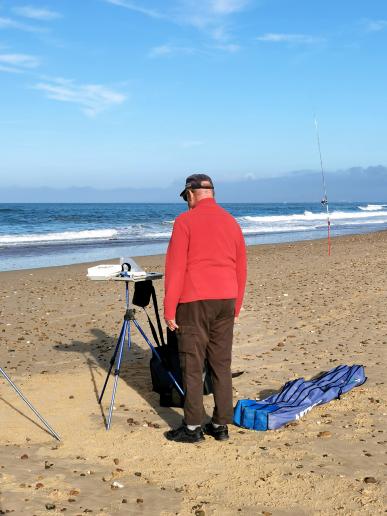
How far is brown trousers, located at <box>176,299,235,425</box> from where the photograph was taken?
4539 millimetres

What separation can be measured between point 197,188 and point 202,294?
2.57ft

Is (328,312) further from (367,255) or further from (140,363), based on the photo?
(367,255)

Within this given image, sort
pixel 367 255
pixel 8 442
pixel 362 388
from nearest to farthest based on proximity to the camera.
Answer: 1. pixel 8 442
2. pixel 362 388
3. pixel 367 255

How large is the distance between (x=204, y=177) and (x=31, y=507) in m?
2.51

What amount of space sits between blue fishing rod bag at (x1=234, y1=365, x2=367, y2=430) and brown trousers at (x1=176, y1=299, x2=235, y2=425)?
27cm

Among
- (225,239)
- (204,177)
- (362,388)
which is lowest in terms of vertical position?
(362,388)

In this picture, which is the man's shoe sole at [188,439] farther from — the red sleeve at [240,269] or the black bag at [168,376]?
the red sleeve at [240,269]

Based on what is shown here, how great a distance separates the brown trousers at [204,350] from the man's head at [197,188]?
0.76 meters

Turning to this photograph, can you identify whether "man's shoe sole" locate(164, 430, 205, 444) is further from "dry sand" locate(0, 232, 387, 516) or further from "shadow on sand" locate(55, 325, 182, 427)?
"shadow on sand" locate(55, 325, 182, 427)

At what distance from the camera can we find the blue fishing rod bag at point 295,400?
16.1 ft

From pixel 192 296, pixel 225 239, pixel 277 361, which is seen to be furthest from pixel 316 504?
pixel 277 361

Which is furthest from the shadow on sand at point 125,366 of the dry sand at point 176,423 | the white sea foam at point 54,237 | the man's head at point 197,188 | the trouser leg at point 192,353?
the white sea foam at point 54,237

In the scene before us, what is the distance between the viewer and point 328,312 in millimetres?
9594

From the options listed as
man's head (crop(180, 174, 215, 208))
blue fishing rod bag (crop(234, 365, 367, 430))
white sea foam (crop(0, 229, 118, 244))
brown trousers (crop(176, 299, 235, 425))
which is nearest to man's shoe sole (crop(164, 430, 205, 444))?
brown trousers (crop(176, 299, 235, 425))
